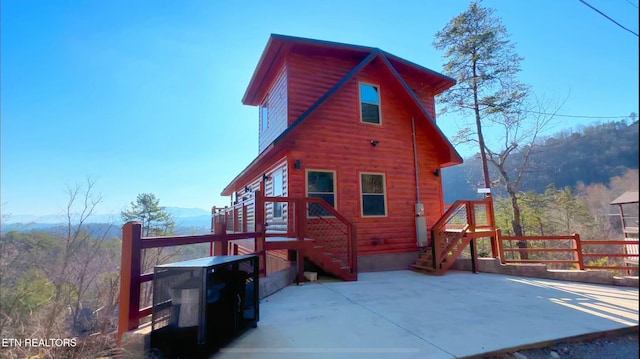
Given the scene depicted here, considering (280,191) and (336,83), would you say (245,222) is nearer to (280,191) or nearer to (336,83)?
(280,191)

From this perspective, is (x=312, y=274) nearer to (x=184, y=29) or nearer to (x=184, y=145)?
(x=184, y=29)

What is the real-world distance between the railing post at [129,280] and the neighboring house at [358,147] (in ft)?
14.6

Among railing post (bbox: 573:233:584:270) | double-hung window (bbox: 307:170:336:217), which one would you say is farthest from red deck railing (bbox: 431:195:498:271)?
double-hung window (bbox: 307:170:336:217)

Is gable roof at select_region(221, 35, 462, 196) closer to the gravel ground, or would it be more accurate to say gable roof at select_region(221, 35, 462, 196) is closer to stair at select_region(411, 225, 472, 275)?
stair at select_region(411, 225, 472, 275)

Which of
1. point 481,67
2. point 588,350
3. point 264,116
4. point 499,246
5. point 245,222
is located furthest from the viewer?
point 481,67

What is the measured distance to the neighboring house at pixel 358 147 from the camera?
8.00m

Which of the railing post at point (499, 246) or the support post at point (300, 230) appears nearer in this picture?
the support post at point (300, 230)

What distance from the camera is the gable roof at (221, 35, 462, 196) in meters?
7.71

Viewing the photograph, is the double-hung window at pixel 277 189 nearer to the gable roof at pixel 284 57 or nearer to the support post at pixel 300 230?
the support post at pixel 300 230

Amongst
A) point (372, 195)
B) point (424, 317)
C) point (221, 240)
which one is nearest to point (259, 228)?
point (221, 240)

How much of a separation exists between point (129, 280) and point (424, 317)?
3.81 meters

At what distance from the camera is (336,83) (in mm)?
8625

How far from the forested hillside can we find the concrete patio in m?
2.03

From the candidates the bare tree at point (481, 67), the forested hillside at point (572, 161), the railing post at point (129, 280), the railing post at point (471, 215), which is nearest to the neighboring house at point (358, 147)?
→ the railing post at point (471, 215)
